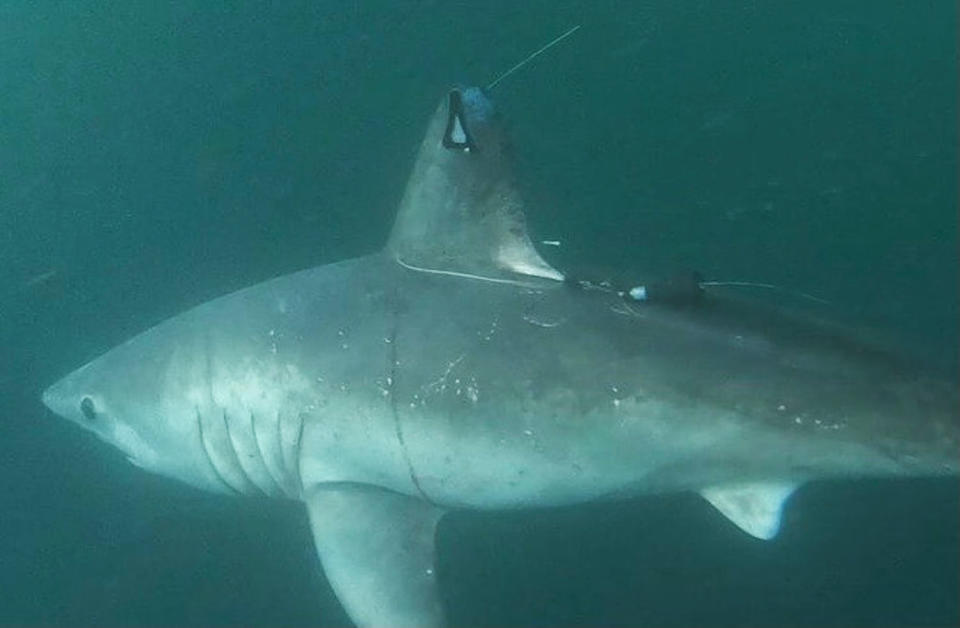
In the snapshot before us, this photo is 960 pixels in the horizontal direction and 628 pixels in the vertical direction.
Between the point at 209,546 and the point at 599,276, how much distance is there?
4.50m

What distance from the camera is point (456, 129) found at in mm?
5570

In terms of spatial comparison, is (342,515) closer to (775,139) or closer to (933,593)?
(933,593)

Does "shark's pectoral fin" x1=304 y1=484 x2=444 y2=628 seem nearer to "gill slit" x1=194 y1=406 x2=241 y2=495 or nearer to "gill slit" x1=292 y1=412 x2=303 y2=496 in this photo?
"gill slit" x1=292 y1=412 x2=303 y2=496

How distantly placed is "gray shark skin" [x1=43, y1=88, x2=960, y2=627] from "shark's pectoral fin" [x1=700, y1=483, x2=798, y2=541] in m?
0.01

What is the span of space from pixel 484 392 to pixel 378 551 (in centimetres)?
124

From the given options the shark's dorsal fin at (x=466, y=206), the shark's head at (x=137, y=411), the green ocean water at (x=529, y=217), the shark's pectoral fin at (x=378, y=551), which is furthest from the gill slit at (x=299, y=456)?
the green ocean water at (x=529, y=217)

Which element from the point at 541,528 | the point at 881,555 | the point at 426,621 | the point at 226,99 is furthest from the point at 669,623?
the point at 226,99

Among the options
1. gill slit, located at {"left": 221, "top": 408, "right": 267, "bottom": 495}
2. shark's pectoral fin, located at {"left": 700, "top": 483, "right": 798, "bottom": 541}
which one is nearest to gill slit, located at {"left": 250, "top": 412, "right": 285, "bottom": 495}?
gill slit, located at {"left": 221, "top": 408, "right": 267, "bottom": 495}

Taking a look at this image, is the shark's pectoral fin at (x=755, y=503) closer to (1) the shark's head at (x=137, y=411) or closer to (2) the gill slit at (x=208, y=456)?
(2) the gill slit at (x=208, y=456)

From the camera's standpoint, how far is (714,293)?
5367mm

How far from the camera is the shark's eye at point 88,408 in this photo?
6957 millimetres

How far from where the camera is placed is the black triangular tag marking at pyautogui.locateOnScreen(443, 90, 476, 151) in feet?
18.0

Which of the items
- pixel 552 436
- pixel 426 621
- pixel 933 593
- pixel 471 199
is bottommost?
pixel 933 593

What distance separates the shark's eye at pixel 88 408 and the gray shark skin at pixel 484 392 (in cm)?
82
